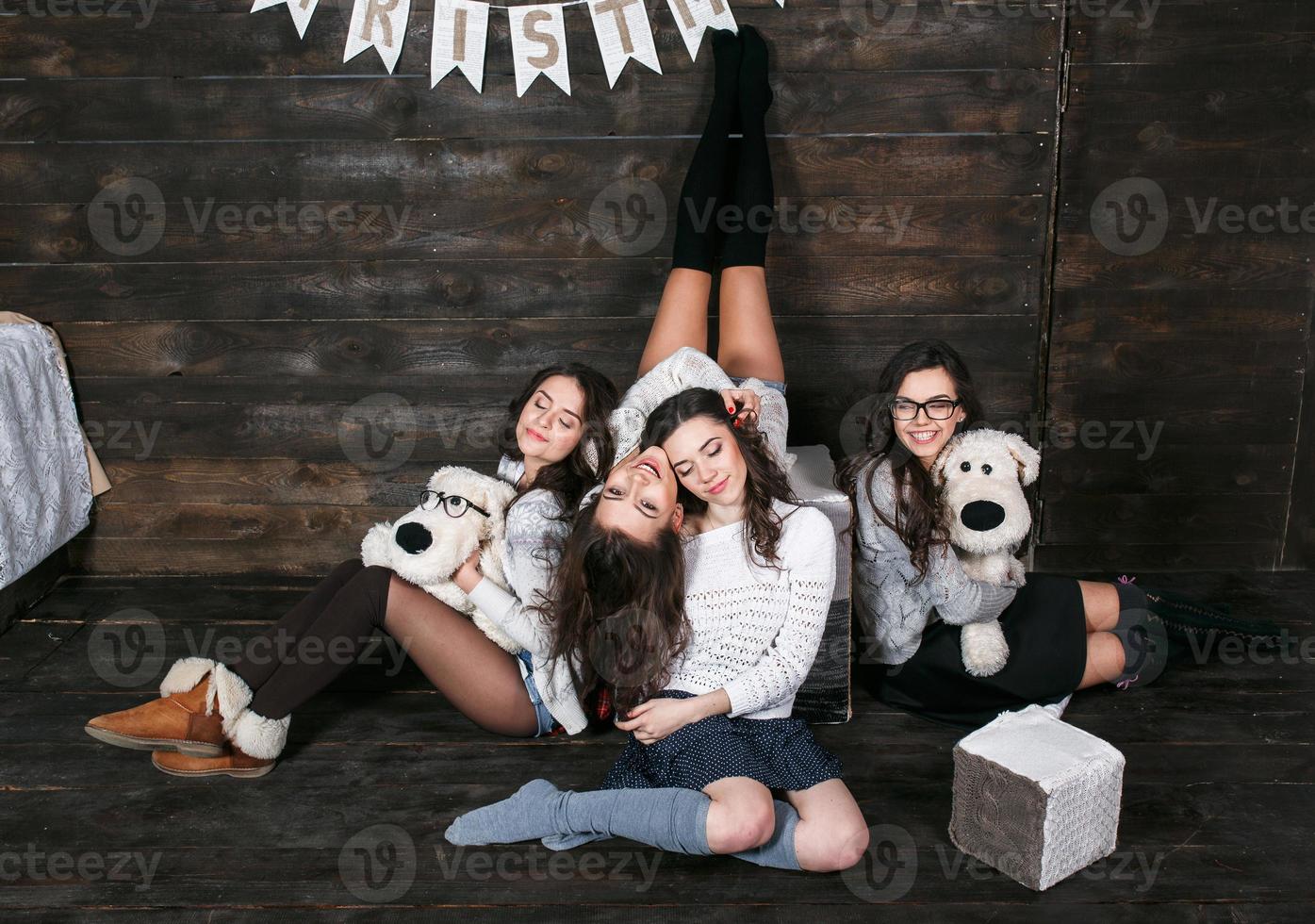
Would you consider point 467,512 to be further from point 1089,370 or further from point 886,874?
point 1089,370

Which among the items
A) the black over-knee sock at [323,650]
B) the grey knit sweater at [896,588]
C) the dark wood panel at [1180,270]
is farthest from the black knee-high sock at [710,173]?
the black over-knee sock at [323,650]


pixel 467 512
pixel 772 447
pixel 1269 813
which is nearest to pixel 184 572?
pixel 467 512

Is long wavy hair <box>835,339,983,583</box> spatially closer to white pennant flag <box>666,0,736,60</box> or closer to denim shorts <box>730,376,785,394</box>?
denim shorts <box>730,376,785,394</box>

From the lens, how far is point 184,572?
2.87 m

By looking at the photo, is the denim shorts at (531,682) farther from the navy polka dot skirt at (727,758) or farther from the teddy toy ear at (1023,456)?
the teddy toy ear at (1023,456)

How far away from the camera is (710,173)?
2449 millimetres

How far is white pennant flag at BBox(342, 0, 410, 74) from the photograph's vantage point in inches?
96.6

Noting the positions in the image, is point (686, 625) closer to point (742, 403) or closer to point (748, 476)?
point (748, 476)

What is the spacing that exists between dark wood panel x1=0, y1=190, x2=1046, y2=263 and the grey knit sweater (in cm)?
77

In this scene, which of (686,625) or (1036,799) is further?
(686,625)

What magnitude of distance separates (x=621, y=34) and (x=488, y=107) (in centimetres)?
35

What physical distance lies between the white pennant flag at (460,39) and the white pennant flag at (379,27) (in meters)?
0.08

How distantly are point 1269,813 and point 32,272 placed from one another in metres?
2.91

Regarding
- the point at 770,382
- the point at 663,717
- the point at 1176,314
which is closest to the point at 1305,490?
the point at 1176,314
